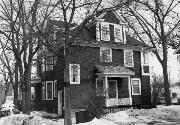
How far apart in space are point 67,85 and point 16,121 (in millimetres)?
3678

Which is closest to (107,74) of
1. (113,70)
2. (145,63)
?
(113,70)

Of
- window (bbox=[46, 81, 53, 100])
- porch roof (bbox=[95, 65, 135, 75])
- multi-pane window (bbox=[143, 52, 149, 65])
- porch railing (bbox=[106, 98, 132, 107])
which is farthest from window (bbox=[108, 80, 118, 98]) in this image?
window (bbox=[46, 81, 53, 100])

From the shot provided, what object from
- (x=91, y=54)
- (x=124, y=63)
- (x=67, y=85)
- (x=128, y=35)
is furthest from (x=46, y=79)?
(x=67, y=85)

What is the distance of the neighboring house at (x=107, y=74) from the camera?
2686 cm

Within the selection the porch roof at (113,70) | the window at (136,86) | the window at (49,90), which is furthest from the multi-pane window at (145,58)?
the window at (49,90)

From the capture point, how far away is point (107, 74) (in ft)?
88.2

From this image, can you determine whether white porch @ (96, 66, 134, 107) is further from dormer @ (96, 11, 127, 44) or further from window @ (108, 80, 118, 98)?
dormer @ (96, 11, 127, 44)

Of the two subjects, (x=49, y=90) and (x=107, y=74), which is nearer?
(x=107, y=74)

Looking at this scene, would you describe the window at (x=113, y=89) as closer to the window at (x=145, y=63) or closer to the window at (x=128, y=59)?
the window at (x=128, y=59)

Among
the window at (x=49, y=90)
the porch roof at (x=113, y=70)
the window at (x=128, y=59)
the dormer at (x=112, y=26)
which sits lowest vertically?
the window at (x=49, y=90)

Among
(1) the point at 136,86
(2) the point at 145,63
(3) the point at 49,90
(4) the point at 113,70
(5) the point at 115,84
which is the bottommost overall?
(3) the point at 49,90

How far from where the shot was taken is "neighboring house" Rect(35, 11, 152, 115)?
88.1ft

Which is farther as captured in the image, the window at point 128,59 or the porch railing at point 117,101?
the window at point 128,59

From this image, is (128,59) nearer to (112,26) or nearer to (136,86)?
(136,86)
